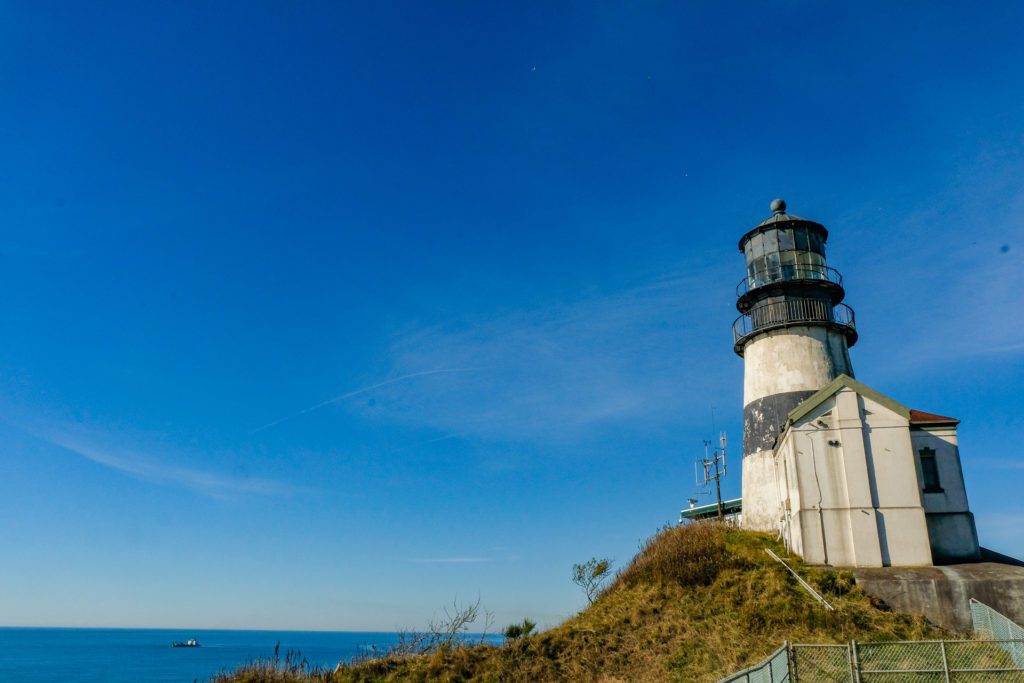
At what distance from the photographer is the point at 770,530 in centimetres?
2367

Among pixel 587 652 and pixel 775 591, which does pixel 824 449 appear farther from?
pixel 587 652

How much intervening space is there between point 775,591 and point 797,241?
13846 mm

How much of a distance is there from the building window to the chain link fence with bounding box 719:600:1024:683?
21.4 feet

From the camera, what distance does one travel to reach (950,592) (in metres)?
17.0

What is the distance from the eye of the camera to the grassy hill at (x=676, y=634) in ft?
50.4

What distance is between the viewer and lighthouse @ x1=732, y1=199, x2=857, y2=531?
957 inches

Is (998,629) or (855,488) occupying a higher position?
(855,488)

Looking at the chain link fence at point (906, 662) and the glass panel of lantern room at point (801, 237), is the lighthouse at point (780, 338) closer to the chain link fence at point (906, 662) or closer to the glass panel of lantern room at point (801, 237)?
the glass panel of lantern room at point (801, 237)

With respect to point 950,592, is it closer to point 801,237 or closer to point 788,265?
point 788,265

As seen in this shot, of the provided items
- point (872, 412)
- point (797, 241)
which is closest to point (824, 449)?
point (872, 412)

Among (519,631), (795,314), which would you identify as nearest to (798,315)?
(795,314)

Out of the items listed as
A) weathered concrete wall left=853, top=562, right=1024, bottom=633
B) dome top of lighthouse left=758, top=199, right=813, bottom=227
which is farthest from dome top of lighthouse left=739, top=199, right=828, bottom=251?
weathered concrete wall left=853, top=562, right=1024, bottom=633

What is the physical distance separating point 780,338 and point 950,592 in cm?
1048

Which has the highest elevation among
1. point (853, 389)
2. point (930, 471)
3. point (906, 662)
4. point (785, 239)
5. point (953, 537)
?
point (785, 239)
